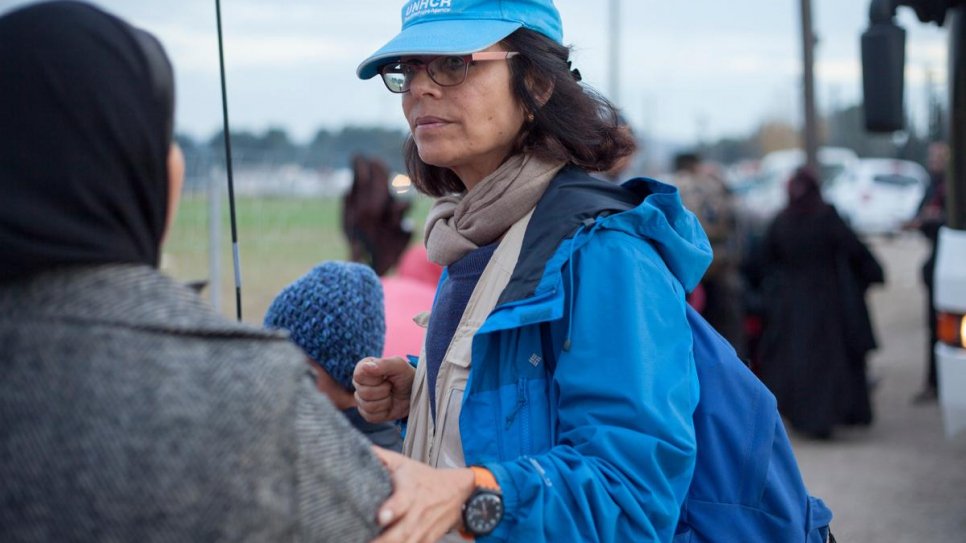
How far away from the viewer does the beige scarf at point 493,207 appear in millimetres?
2117

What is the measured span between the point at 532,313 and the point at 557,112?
2.01ft

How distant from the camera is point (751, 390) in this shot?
80.3 inches

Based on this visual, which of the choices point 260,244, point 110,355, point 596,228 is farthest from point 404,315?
point 260,244

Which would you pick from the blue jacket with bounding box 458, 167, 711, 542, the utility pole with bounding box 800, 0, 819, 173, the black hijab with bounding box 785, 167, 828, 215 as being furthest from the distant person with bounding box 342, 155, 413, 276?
the utility pole with bounding box 800, 0, 819, 173

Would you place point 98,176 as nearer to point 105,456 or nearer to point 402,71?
point 105,456

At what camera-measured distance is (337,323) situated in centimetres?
271

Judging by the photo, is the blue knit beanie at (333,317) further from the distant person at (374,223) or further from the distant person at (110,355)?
the distant person at (374,223)

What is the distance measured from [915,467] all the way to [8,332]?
718cm

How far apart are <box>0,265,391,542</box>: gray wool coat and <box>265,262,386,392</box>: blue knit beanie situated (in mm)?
1398

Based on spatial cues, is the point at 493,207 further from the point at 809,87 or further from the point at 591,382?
the point at 809,87

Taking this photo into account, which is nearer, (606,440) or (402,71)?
(606,440)

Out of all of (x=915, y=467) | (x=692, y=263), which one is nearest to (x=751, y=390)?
(x=692, y=263)

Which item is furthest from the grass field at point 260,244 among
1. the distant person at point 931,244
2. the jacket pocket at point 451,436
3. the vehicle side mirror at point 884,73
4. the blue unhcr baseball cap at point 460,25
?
the distant person at point 931,244

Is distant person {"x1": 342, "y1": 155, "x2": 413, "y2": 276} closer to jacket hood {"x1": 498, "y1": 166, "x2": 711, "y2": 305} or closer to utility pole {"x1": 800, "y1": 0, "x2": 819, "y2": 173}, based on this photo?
jacket hood {"x1": 498, "y1": 166, "x2": 711, "y2": 305}
